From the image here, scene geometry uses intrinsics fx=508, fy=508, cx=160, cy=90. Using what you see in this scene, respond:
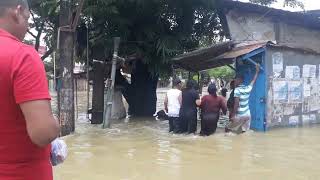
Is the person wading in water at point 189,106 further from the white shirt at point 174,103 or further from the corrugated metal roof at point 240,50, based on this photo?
the corrugated metal roof at point 240,50

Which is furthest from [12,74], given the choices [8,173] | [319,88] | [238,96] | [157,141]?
[319,88]

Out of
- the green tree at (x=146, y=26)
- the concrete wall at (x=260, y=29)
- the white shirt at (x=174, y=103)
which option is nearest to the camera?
the white shirt at (x=174, y=103)

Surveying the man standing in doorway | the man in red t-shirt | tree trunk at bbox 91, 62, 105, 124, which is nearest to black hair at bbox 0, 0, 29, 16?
the man in red t-shirt

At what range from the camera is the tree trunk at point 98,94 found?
1500 centimetres

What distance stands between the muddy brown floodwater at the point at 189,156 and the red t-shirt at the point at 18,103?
16.7ft

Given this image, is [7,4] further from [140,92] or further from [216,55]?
[140,92]

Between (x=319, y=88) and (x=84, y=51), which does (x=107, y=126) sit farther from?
(x=319, y=88)

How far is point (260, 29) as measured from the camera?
1553 centimetres

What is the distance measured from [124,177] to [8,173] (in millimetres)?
5172

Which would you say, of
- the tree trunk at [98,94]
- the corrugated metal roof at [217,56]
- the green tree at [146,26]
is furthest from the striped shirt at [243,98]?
the tree trunk at [98,94]

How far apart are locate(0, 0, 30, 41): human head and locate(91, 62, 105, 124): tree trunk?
1274 cm

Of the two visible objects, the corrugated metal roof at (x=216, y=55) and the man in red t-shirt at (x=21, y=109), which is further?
the corrugated metal roof at (x=216, y=55)

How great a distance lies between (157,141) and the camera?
11344mm

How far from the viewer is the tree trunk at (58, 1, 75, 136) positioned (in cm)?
1175
